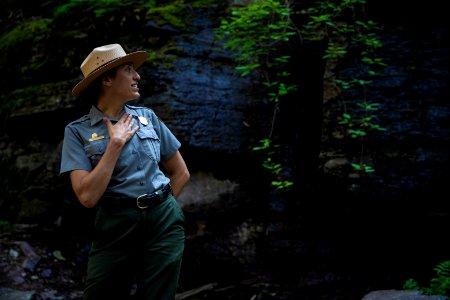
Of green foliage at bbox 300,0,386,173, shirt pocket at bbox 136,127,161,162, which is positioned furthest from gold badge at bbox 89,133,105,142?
green foliage at bbox 300,0,386,173

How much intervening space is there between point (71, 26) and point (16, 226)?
368 centimetres

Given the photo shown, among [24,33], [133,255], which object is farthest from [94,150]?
[24,33]

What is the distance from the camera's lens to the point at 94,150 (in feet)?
9.25

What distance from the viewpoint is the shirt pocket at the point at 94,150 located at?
9.23ft

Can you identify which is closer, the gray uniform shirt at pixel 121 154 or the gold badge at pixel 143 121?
the gray uniform shirt at pixel 121 154

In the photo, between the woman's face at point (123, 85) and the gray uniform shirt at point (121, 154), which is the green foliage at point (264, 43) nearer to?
the gray uniform shirt at point (121, 154)

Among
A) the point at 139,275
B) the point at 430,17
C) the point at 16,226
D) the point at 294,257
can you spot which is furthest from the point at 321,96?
the point at 16,226

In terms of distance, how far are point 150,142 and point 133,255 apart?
84cm

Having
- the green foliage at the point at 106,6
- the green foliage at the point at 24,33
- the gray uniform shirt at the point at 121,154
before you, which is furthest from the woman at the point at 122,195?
the green foliage at the point at 24,33

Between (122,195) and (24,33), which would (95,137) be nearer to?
(122,195)

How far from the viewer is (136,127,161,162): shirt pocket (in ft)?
9.86

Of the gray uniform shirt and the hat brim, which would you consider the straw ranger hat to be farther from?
the gray uniform shirt

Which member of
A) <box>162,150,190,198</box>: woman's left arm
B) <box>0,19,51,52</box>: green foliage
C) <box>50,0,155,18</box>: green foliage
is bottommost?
<box>162,150,190,198</box>: woman's left arm

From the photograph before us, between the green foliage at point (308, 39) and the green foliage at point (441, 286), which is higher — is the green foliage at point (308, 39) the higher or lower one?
the higher one
